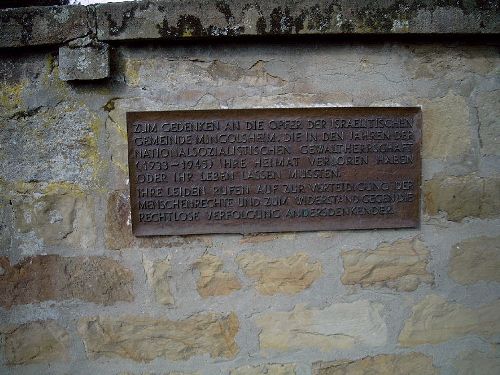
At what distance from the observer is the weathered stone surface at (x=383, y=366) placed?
2.05m

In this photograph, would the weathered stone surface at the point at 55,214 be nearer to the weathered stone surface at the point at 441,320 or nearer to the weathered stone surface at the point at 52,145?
the weathered stone surface at the point at 52,145

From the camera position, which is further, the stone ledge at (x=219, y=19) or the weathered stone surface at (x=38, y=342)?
the weathered stone surface at (x=38, y=342)

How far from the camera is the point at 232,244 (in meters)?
2.02

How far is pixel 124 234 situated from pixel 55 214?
334 mm

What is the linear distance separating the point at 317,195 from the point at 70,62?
127 cm

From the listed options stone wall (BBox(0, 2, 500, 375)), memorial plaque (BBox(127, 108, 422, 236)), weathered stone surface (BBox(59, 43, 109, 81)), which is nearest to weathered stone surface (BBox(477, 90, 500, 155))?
stone wall (BBox(0, 2, 500, 375))

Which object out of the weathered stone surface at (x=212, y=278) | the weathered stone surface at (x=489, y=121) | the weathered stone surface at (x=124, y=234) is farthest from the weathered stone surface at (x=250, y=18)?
the weathered stone surface at (x=212, y=278)

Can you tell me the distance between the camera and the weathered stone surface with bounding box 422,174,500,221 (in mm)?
2051

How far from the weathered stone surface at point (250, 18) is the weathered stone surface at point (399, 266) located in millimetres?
993

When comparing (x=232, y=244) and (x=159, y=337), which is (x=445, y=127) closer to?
(x=232, y=244)

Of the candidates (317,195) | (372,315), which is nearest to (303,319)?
(372,315)

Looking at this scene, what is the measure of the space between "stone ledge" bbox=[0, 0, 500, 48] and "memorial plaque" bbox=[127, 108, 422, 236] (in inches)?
13.9

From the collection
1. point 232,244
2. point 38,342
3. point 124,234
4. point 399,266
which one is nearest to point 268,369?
point 232,244

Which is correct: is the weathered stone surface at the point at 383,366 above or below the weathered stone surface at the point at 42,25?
below
